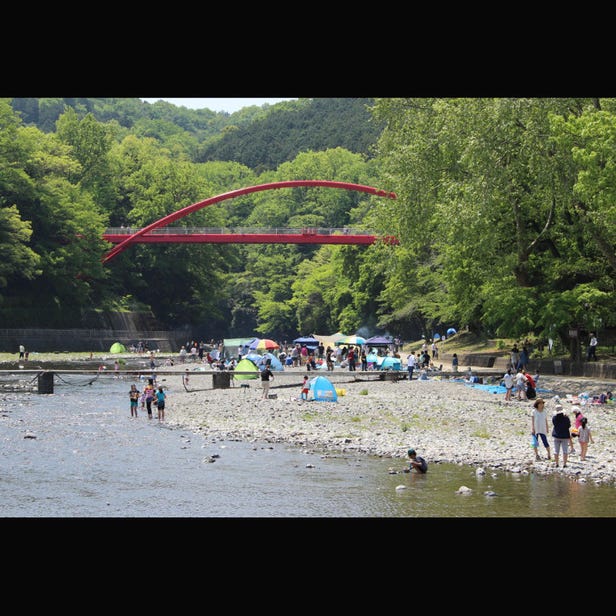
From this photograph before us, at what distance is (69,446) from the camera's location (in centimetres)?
2444

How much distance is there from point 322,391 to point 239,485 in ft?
52.6

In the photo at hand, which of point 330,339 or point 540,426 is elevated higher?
point 330,339

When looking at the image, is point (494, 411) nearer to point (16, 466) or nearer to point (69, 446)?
point (69, 446)

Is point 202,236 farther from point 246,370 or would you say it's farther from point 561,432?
point 561,432

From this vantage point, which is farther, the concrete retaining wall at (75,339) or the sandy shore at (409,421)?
the concrete retaining wall at (75,339)

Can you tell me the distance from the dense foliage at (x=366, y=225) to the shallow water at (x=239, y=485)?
1734cm

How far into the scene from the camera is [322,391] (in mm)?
34188

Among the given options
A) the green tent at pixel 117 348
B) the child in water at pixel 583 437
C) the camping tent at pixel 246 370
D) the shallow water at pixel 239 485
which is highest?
the green tent at pixel 117 348

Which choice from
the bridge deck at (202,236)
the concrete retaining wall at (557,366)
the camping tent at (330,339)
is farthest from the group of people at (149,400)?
the bridge deck at (202,236)

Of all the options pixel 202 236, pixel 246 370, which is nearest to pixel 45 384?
pixel 246 370

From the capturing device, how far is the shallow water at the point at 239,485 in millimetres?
15914

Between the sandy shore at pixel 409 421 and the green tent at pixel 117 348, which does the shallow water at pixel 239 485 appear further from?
the green tent at pixel 117 348

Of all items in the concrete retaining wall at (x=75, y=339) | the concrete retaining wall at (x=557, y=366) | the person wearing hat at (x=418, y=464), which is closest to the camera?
the person wearing hat at (x=418, y=464)

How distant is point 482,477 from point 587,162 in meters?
18.0
